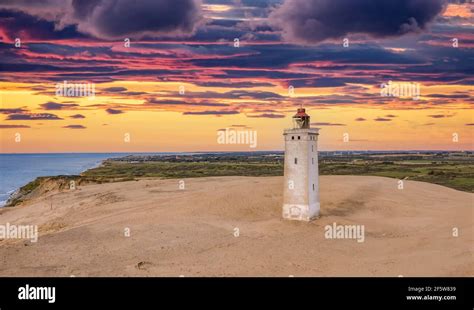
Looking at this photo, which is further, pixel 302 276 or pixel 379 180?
pixel 379 180

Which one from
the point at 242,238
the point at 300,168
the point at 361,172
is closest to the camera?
the point at 242,238

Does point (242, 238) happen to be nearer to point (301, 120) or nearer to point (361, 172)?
point (301, 120)

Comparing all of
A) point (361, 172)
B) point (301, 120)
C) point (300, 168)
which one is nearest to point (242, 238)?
point (300, 168)

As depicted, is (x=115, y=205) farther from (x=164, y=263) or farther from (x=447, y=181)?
(x=447, y=181)

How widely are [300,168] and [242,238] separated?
6787 mm

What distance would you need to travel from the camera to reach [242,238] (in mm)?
32938

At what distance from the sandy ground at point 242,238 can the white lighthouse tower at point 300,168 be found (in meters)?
1.25

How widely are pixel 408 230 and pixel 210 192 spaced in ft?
63.0

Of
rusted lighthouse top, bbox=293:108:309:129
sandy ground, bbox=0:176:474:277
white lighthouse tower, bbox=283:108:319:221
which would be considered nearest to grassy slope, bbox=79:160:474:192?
sandy ground, bbox=0:176:474:277

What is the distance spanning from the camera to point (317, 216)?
125 feet

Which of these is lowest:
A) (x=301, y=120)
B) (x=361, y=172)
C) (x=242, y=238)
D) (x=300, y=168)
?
(x=361, y=172)

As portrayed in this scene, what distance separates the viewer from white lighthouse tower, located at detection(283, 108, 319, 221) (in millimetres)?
35438
